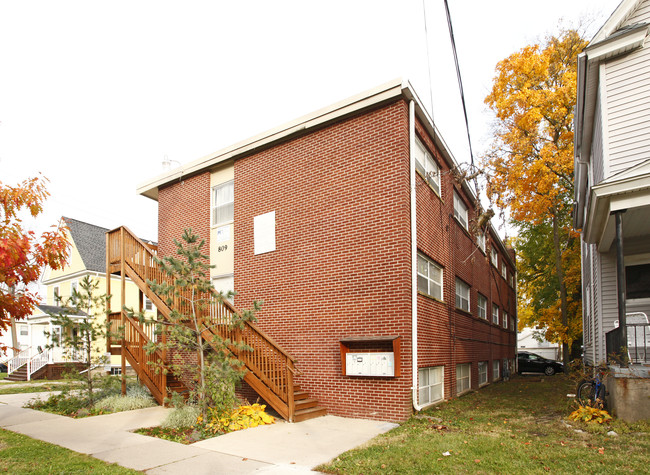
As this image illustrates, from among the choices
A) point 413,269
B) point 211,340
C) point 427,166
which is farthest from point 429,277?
point 211,340

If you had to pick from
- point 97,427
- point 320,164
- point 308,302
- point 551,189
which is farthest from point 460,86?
point 551,189

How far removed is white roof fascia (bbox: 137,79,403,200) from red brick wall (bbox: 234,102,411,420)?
28 centimetres

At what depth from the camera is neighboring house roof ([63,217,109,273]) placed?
29438mm

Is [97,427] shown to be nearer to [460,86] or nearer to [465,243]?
[460,86]

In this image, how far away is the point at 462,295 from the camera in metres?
16.1

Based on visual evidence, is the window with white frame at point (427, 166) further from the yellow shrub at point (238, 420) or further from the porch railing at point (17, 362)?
the porch railing at point (17, 362)

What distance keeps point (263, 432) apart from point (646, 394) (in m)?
6.52

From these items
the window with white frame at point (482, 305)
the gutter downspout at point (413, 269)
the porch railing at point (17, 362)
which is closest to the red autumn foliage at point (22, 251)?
the gutter downspout at point (413, 269)

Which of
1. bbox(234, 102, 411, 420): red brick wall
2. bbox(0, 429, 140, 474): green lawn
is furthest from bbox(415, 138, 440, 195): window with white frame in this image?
bbox(0, 429, 140, 474): green lawn

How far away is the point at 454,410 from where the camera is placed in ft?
35.5

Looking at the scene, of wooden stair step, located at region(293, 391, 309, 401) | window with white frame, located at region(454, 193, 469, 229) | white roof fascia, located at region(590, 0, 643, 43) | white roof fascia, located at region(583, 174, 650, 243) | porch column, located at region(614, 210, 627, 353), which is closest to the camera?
porch column, located at region(614, 210, 627, 353)

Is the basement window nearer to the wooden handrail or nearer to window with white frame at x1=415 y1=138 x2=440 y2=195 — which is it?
window with white frame at x1=415 y1=138 x2=440 y2=195

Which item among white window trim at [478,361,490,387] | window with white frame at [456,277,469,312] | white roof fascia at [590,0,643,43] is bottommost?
white window trim at [478,361,490,387]

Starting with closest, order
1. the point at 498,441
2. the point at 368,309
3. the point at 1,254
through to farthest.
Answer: the point at 1,254 < the point at 498,441 < the point at 368,309
